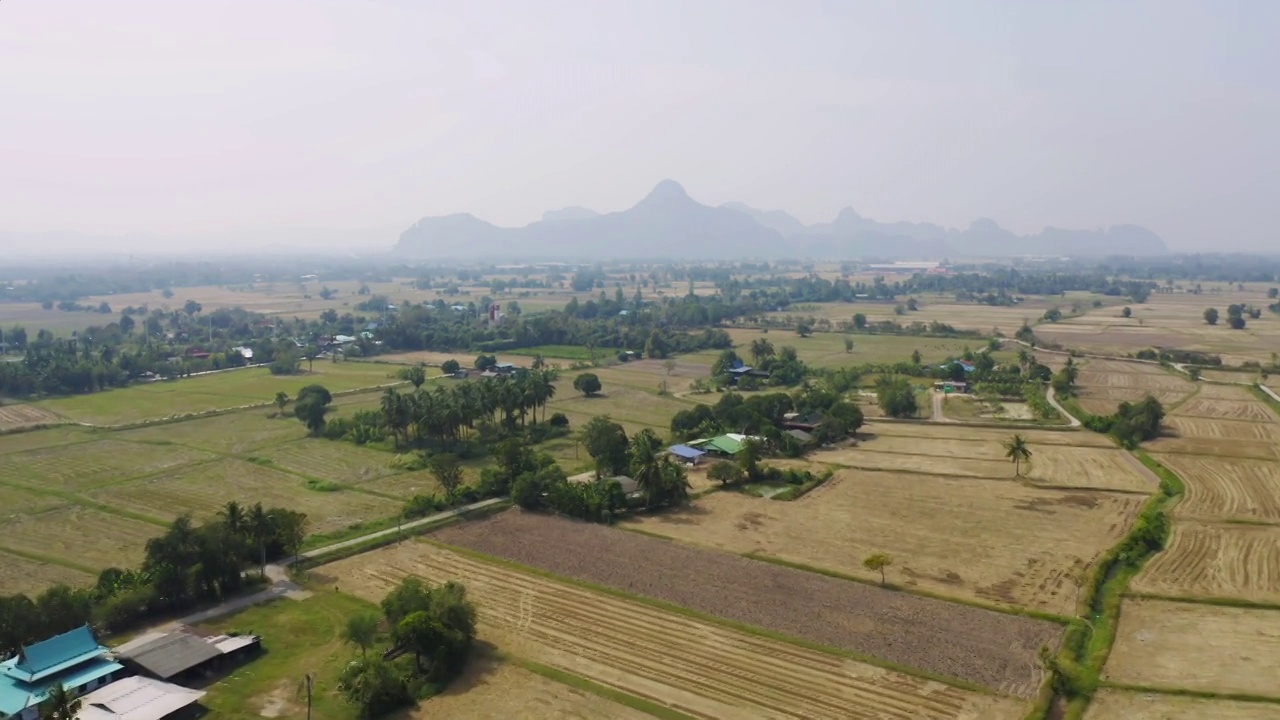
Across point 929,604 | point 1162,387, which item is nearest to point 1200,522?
point 929,604

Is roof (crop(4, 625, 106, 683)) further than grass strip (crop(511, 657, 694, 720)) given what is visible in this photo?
Yes

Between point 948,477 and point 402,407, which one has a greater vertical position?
point 402,407

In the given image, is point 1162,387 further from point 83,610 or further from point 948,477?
point 83,610

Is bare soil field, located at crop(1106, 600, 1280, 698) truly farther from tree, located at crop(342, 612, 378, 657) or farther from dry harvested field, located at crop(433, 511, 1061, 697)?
tree, located at crop(342, 612, 378, 657)

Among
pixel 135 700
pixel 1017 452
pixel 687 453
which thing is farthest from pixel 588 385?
pixel 135 700

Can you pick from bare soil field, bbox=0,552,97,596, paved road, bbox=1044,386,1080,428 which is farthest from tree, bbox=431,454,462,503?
paved road, bbox=1044,386,1080,428

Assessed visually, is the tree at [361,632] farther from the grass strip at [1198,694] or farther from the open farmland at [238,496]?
the grass strip at [1198,694]

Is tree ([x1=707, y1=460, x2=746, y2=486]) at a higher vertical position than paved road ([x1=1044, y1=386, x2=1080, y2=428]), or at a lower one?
higher
